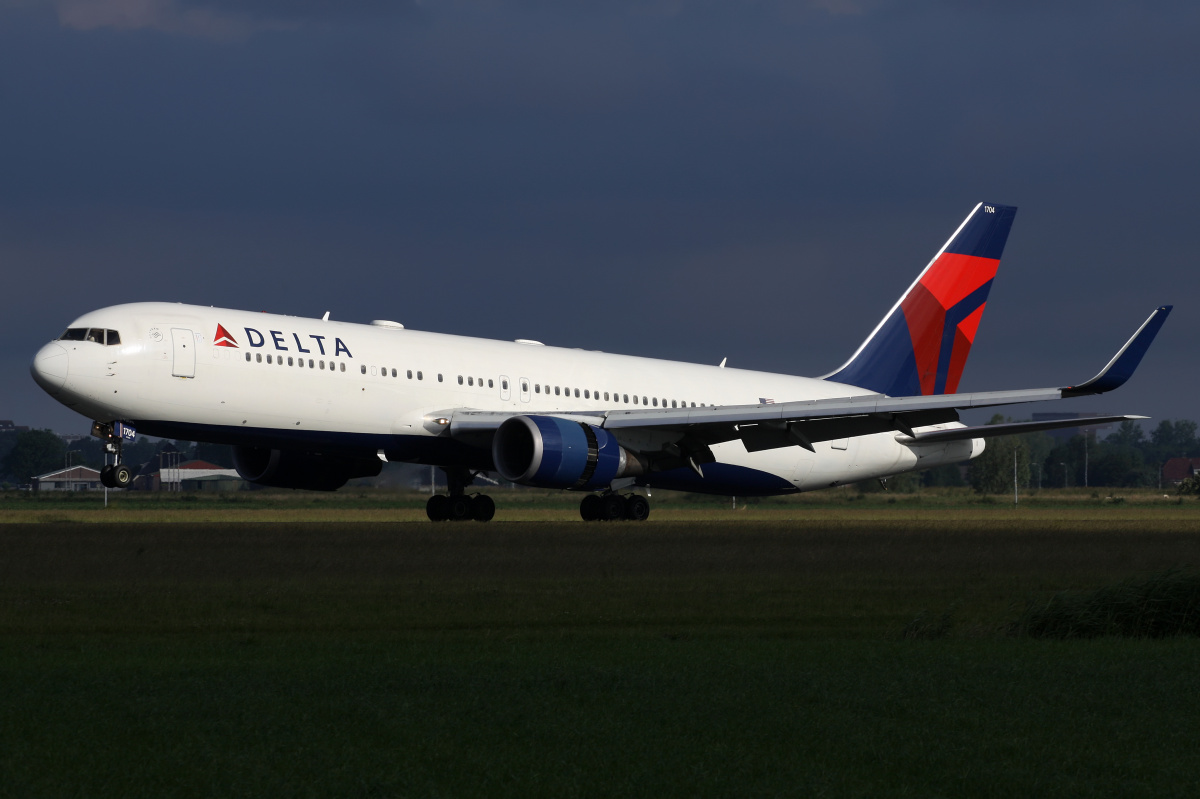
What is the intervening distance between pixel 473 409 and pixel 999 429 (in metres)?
12.1

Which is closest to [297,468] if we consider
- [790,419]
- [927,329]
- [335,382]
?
[335,382]

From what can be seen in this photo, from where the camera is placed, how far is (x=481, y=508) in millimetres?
32750

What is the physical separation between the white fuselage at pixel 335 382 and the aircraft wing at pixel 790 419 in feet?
2.89

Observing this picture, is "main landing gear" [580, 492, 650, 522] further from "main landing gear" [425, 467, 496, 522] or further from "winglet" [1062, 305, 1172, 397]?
"winglet" [1062, 305, 1172, 397]

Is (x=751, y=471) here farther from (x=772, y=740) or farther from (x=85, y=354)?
(x=772, y=740)

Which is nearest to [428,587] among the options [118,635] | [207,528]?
[118,635]

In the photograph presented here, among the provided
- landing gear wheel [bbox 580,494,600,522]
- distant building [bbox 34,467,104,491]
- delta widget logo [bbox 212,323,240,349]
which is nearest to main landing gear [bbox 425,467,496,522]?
landing gear wheel [bbox 580,494,600,522]

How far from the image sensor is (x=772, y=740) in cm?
766

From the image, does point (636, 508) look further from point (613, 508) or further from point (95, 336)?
point (95, 336)

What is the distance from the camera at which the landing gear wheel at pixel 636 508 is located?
106 ft

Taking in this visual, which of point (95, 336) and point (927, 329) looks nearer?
point (95, 336)

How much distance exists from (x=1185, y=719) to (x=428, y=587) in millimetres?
9124

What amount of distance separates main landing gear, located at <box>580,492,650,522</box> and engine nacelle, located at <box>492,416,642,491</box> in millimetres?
2419

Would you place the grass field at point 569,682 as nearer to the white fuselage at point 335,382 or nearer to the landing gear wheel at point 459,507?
the white fuselage at point 335,382
